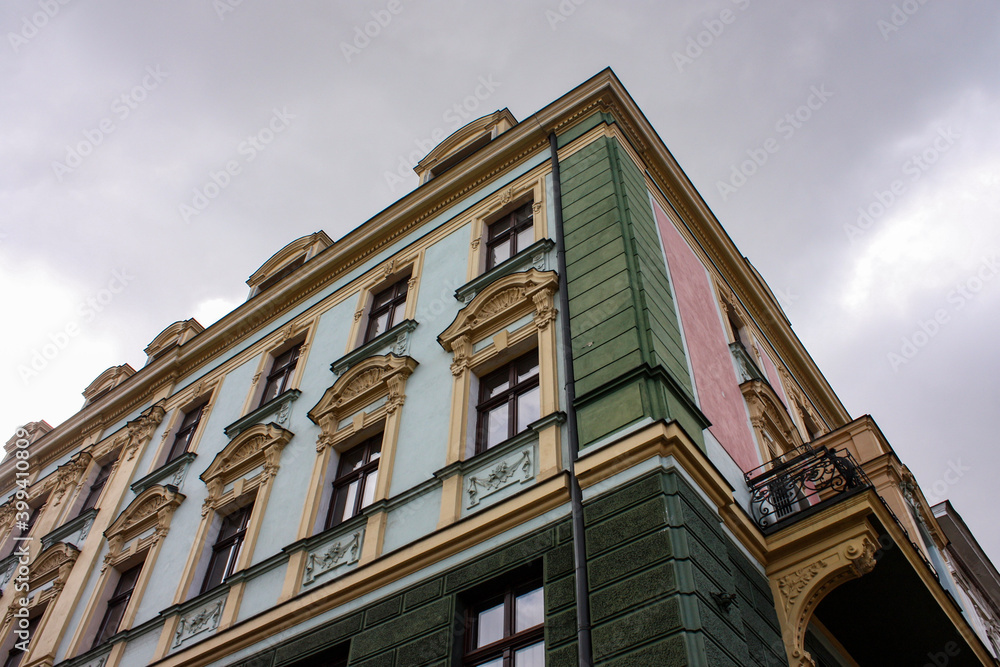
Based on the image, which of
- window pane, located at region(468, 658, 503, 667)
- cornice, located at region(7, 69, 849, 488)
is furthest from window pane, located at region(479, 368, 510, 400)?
cornice, located at region(7, 69, 849, 488)

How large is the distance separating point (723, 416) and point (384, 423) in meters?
4.83

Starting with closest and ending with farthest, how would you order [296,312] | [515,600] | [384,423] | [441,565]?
[515,600] < [441,565] < [384,423] < [296,312]

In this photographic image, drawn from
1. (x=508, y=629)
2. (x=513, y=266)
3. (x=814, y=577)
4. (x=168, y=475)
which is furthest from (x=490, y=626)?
(x=168, y=475)

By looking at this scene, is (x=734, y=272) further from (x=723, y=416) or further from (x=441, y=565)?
(x=441, y=565)

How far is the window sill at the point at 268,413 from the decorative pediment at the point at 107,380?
9720 millimetres

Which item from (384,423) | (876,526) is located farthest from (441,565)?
(876,526)

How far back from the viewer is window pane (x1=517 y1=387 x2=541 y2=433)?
9.98 meters

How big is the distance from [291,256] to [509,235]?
8243 millimetres

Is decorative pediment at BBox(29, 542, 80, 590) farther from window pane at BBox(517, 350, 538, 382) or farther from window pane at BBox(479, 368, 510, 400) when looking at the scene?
window pane at BBox(517, 350, 538, 382)

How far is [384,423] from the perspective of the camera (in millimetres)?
11680

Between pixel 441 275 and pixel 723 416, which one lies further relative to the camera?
pixel 441 275

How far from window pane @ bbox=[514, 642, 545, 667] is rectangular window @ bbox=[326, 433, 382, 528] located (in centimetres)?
374

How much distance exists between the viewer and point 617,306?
9992 mm

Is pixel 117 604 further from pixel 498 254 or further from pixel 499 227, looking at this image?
pixel 499 227
